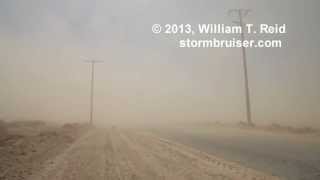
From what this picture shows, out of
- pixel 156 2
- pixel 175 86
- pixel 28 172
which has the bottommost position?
pixel 28 172

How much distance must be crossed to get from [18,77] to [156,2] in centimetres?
385

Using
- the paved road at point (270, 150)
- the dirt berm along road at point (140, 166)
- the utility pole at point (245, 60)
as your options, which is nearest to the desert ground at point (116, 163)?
the dirt berm along road at point (140, 166)

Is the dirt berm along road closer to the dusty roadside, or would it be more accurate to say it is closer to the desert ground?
the desert ground

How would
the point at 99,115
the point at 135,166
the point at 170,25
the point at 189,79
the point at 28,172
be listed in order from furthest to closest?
the point at 99,115
the point at 189,79
the point at 170,25
the point at 135,166
the point at 28,172

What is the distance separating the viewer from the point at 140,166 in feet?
17.4

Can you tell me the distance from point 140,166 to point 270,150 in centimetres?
255

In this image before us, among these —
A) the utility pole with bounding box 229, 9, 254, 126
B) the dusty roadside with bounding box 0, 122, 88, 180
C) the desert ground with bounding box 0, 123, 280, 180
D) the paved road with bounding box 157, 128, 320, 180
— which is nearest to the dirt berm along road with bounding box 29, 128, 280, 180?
the desert ground with bounding box 0, 123, 280, 180

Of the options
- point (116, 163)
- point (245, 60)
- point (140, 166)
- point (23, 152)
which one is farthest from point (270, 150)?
point (23, 152)

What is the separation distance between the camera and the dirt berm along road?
15.1 feet

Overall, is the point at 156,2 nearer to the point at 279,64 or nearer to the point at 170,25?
the point at 170,25

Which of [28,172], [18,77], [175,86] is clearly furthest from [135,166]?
[18,77]

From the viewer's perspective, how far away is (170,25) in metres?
8.64

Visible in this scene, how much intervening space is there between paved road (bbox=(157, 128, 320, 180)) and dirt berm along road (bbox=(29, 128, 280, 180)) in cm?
35

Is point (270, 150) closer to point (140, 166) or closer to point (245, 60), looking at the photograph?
point (140, 166)
